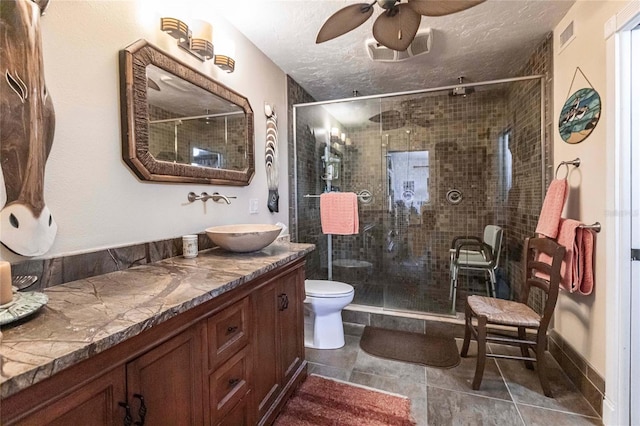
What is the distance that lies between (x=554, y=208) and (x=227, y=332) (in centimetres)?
199

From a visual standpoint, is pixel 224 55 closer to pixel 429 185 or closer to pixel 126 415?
pixel 126 415

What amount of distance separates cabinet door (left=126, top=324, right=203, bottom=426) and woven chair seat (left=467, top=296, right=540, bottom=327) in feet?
5.15

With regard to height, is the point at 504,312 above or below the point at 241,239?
below

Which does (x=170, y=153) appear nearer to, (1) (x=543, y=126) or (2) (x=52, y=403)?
(2) (x=52, y=403)

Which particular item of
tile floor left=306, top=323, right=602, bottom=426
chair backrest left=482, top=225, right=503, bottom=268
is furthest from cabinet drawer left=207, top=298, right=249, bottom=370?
chair backrest left=482, top=225, right=503, bottom=268

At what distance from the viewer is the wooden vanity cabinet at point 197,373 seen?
62 cm

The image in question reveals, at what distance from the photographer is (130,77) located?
4.20 feet

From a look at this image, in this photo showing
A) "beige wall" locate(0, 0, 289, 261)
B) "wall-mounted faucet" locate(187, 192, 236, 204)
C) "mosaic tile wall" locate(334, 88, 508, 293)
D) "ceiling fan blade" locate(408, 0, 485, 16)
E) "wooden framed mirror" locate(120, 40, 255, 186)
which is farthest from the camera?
"mosaic tile wall" locate(334, 88, 508, 293)

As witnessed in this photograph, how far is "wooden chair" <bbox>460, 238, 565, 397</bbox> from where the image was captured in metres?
1.67

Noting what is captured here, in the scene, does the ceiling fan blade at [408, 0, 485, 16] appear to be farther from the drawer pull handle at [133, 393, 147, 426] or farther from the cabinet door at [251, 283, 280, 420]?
the drawer pull handle at [133, 393, 147, 426]

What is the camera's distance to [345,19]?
1420 mm

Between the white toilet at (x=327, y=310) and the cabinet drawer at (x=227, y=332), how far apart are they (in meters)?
0.98

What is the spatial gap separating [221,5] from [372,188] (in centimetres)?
217

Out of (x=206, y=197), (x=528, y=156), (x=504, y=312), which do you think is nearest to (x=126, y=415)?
(x=206, y=197)
